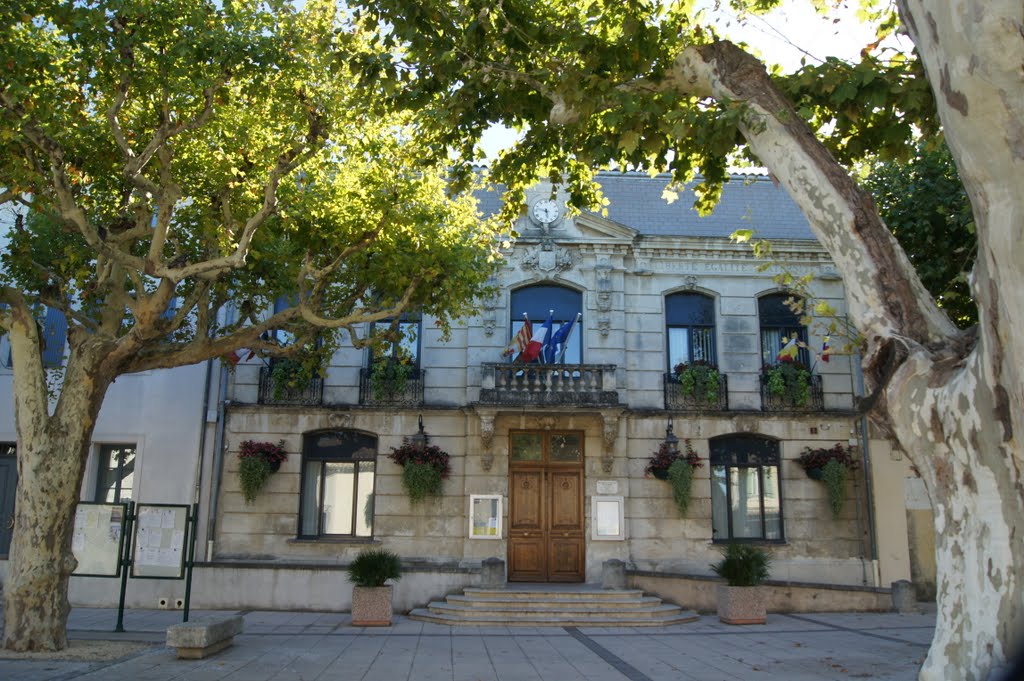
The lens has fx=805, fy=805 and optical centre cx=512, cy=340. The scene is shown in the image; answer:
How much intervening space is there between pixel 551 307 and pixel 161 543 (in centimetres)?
974

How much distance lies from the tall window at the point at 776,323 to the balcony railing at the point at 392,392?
26.5 feet

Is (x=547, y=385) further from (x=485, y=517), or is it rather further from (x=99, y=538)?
(x=99, y=538)

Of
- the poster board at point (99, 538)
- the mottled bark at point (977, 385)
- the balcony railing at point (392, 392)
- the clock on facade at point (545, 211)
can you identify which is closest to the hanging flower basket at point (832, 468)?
the clock on facade at point (545, 211)

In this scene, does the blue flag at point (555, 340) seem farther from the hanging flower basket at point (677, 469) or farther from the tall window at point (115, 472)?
the tall window at point (115, 472)

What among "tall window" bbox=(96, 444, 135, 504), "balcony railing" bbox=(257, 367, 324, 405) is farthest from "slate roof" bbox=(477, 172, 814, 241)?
"tall window" bbox=(96, 444, 135, 504)

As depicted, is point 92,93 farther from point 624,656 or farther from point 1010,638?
point 1010,638

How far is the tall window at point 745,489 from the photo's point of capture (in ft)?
59.2

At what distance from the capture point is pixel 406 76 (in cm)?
941

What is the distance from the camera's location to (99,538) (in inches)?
491

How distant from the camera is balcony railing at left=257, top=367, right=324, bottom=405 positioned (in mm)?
17781

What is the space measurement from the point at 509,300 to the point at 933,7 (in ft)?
46.1

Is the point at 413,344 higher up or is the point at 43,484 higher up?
the point at 413,344

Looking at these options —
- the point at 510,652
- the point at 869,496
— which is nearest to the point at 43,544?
the point at 510,652

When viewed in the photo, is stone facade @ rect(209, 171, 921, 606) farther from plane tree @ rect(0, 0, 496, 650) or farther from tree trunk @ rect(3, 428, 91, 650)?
tree trunk @ rect(3, 428, 91, 650)
